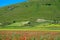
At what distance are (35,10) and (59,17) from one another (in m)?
22.9

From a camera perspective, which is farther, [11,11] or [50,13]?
[11,11]

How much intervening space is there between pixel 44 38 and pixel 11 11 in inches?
5468

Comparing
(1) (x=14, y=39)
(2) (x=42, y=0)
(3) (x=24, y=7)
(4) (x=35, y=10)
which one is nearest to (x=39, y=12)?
(4) (x=35, y=10)

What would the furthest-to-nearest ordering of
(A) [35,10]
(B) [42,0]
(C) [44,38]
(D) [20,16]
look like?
(B) [42,0] < (A) [35,10] < (D) [20,16] < (C) [44,38]

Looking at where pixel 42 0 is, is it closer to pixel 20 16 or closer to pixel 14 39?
pixel 20 16

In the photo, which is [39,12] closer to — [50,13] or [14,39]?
[50,13]

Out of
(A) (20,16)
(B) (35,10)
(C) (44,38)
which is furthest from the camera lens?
(B) (35,10)

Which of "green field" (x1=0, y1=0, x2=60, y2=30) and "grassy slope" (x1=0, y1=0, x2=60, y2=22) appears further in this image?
"grassy slope" (x1=0, y1=0, x2=60, y2=22)

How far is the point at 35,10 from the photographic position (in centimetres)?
14512

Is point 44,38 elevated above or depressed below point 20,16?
above

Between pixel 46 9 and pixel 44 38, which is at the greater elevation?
pixel 44 38

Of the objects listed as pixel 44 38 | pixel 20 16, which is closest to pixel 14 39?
pixel 44 38

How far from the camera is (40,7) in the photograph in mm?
148375

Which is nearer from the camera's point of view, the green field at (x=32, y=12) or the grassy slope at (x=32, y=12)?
the green field at (x=32, y=12)
